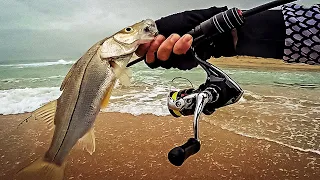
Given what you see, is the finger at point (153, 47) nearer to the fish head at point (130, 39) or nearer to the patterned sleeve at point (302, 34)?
the fish head at point (130, 39)

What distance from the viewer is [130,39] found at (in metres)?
1.46

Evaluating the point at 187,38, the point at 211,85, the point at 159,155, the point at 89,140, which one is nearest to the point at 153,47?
the point at 187,38

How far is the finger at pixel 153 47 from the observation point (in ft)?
4.87

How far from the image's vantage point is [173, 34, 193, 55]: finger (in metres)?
1.40

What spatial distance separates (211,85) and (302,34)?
0.50 meters

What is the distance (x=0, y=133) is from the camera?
4.41m

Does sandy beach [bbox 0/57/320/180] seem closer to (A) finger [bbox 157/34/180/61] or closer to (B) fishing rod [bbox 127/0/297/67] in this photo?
(A) finger [bbox 157/34/180/61]

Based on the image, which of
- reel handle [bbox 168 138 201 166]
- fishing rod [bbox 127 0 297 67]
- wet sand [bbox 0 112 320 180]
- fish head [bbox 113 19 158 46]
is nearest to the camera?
reel handle [bbox 168 138 201 166]

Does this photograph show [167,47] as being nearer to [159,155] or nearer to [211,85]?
[211,85]

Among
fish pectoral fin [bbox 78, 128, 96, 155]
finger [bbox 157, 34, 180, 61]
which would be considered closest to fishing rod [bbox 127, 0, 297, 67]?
finger [bbox 157, 34, 180, 61]

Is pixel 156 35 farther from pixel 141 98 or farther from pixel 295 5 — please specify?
pixel 141 98

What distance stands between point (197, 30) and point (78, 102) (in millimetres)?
592

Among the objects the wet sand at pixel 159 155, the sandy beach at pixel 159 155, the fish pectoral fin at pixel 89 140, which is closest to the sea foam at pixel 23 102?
the sandy beach at pixel 159 155

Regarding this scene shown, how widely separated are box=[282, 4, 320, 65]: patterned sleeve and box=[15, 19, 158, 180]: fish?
66 centimetres
